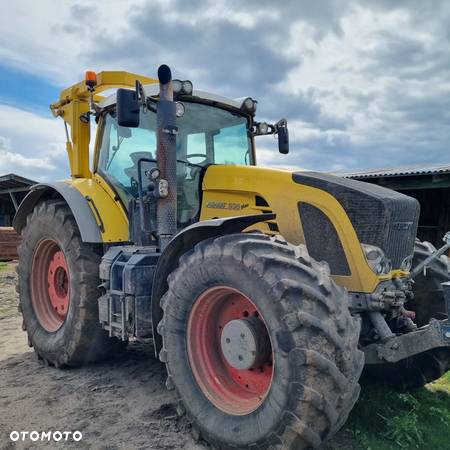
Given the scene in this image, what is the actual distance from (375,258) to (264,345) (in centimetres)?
94

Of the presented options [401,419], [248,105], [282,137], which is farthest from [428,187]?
[401,419]

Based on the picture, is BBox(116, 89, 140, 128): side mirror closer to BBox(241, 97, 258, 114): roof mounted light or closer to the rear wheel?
BBox(241, 97, 258, 114): roof mounted light

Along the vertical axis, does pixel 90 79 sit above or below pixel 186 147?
above

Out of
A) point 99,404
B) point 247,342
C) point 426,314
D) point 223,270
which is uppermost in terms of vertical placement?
point 223,270

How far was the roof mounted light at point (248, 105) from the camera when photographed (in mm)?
4902

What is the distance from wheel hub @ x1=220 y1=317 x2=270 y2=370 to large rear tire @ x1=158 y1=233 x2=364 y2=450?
15mm

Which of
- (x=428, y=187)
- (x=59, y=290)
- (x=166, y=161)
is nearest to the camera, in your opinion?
(x=166, y=161)

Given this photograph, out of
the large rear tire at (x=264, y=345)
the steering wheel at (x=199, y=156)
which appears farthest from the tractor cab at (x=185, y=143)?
the large rear tire at (x=264, y=345)

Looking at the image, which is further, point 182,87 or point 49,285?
point 49,285

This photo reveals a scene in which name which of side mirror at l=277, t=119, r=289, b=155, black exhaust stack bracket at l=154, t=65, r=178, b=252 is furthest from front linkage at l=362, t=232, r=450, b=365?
side mirror at l=277, t=119, r=289, b=155

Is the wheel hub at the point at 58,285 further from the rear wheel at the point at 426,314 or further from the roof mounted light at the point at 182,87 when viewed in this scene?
the rear wheel at the point at 426,314

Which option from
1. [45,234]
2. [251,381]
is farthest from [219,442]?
[45,234]

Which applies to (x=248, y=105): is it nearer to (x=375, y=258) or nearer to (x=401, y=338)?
(x=375, y=258)

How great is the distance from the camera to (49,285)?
5.41 metres
